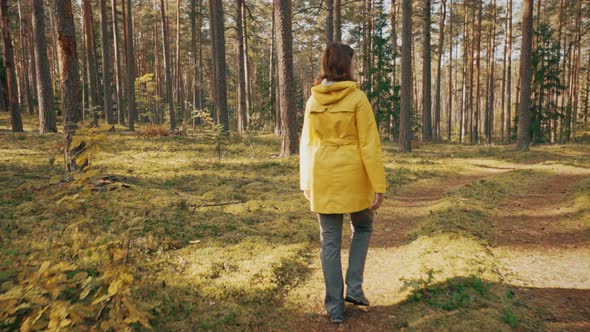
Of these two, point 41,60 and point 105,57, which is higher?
point 105,57

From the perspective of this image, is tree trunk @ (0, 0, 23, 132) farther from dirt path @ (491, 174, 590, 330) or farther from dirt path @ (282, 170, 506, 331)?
dirt path @ (491, 174, 590, 330)

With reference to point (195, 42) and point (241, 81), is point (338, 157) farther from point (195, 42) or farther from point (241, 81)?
→ point (195, 42)

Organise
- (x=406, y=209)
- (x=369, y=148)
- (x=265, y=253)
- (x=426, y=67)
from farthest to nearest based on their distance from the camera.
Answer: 1. (x=426, y=67)
2. (x=406, y=209)
3. (x=265, y=253)
4. (x=369, y=148)

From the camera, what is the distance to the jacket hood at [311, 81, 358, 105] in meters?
3.20

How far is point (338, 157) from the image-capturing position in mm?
3266

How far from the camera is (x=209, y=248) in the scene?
4777 millimetres

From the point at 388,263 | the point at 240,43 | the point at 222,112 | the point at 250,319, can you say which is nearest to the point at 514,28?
the point at 240,43

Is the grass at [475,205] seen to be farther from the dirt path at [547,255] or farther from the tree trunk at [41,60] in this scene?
the tree trunk at [41,60]

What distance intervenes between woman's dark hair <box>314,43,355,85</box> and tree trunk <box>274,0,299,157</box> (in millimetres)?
8638

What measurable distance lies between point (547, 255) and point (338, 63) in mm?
4201

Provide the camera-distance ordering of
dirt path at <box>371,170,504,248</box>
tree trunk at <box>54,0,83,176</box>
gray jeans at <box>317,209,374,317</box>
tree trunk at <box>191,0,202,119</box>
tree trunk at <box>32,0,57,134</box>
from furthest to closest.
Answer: tree trunk at <box>191,0,202,119</box>, tree trunk at <box>32,0,57,134</box>, tree trunk at <box>54,0,83,176</box>, dirt path at <box>371,170,504,248</box>, gray jeans at <box>317,209,374,317</box>

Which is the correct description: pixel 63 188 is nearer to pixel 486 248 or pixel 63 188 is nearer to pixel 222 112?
pixel 486 248

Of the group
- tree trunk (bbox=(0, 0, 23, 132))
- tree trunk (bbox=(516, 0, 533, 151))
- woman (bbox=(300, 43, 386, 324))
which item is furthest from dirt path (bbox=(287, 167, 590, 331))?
tree trunk (bbox=(0, 0, 23, 132))

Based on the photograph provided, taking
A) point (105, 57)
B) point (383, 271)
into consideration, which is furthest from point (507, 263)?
point (105, 57)
